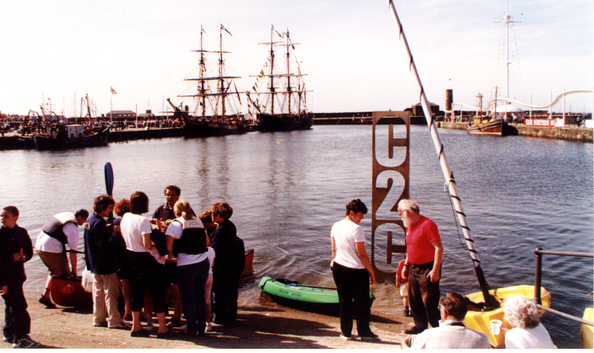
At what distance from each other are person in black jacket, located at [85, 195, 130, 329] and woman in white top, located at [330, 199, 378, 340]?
8.36 ft

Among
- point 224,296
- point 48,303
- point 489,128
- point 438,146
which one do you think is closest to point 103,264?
point 224,296

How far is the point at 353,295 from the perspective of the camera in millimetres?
5047

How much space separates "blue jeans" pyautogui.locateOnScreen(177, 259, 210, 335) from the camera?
16.3ft

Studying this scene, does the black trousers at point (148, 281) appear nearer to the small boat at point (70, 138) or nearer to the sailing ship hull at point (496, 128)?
the small boat at point (70, 138)

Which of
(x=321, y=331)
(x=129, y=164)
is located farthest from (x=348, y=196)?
(x=129, y=164)

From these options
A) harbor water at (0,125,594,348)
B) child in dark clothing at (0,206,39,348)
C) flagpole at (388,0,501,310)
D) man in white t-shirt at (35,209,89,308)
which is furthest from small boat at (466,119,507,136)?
child in dark clothing at (0,206,39,348)

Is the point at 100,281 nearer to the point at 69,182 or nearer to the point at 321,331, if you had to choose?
the point at 321,331

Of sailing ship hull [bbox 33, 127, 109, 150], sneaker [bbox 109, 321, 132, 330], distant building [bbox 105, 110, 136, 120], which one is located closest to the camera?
sneaker [bbox 109, 321, 132, 330]

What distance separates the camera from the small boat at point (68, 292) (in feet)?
20.3

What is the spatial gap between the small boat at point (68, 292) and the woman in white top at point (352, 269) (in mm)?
3652

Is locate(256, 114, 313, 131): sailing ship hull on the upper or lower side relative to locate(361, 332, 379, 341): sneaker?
upper

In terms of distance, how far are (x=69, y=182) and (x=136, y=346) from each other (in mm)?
28447

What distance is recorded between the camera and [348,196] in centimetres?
2209

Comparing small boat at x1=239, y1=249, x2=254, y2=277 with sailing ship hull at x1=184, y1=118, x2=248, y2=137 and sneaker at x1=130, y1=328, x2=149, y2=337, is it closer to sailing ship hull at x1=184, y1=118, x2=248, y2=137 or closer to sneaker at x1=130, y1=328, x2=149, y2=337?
sneaker at x1=130, y1=328, x2=149, y2=337
